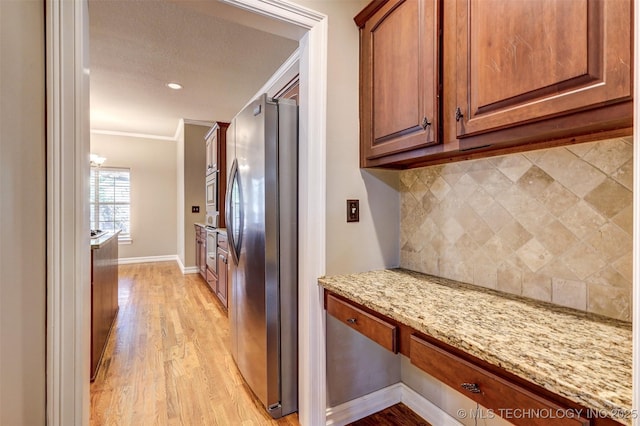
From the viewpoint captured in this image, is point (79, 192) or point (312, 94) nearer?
point (79, 192)

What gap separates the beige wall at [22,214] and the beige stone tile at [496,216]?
64.6 inches

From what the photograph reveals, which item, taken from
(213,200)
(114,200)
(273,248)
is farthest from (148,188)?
(273,248)

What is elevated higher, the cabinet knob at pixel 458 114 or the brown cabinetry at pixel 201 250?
the cabinet knob at pixel 458 114

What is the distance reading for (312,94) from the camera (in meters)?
1.50

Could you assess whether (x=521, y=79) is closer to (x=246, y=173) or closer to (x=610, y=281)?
(x=610, y=281)

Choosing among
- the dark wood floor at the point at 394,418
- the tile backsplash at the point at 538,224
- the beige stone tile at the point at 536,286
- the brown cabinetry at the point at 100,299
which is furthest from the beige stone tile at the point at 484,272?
the brown cabinetry at the point at 100,299

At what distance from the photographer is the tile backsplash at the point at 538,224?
0.99 metres

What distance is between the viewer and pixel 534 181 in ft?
3.92

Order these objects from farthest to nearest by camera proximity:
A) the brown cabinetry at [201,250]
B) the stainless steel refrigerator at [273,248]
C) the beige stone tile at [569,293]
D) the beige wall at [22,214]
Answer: the brown cabinetry at [201,250] → the stainless steel refrigerator at [273,248] → the beige stone tile at [569,293] → the beige wall at [22,214]

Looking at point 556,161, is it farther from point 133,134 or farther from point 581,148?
point 133,134

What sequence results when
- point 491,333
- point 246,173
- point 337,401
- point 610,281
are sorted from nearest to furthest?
point 491,333, point 610,281, point 337,401, point 246,173

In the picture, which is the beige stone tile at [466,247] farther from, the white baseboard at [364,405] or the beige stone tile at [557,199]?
the white baseboard at [364,405]

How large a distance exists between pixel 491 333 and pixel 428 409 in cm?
107

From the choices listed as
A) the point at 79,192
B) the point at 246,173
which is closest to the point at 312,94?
the point at 246,173
